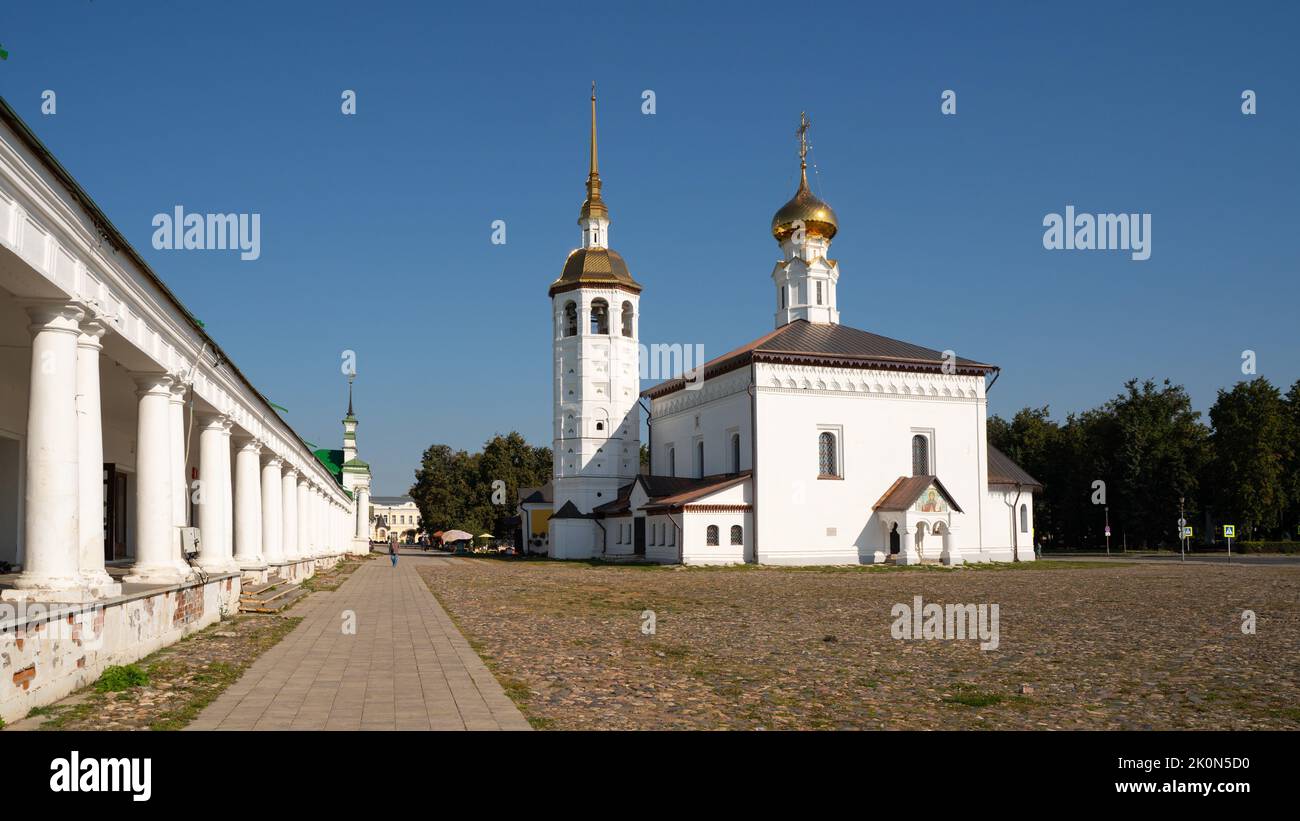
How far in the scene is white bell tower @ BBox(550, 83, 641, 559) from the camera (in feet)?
199

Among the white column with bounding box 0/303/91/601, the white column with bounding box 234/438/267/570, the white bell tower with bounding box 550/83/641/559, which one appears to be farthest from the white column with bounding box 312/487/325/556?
the white column with bounding box 0/303/91/601

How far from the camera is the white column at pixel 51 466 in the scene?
31.7 feet

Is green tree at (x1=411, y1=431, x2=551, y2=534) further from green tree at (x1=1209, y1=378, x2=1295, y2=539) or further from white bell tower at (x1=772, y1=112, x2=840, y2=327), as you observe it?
green tree at (x1=1209, y1=378, x2=1295, y2=539)

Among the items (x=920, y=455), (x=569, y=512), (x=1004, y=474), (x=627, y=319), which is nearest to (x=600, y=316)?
(x=627, y=319)

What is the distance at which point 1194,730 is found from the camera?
323 inches

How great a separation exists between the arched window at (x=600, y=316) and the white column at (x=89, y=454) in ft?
166

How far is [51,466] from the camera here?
31.8ft

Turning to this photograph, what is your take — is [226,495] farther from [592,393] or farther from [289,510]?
[592,393]

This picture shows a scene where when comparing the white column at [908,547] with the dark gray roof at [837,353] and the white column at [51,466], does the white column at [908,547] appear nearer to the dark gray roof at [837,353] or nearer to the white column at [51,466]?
the dark gray roof at [837,353]

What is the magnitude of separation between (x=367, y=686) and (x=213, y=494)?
9.90m

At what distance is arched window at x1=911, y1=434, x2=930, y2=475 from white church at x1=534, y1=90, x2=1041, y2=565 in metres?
0.07
